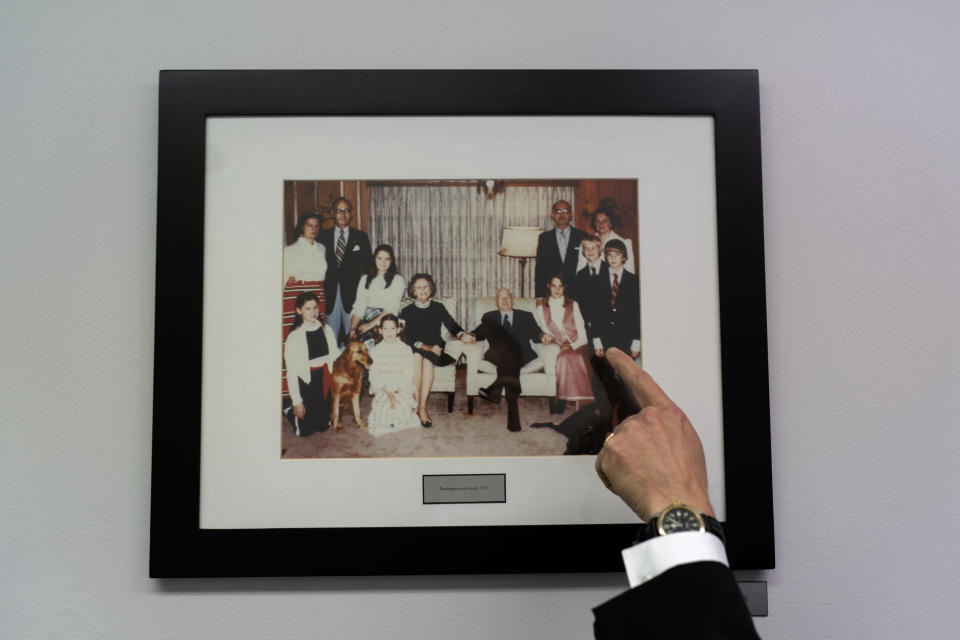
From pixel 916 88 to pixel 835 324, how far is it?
1.02 ft

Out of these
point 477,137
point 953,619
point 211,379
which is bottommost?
point 953,619

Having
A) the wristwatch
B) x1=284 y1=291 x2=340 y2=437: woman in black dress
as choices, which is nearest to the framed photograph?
x1=284 y1=291 x2=340 y2=437: woman in black dress

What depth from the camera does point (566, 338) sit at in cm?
73

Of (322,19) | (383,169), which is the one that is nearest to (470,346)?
(383,169)

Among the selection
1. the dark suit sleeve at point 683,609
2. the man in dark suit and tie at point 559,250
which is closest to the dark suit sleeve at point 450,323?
the man in dark suit and tie at point 559,250

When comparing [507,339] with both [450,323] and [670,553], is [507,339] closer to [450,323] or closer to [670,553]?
[450,323]

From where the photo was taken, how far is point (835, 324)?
2.49 ft

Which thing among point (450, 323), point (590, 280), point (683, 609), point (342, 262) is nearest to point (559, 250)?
point (590, 280)

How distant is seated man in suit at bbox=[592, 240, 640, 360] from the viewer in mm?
734

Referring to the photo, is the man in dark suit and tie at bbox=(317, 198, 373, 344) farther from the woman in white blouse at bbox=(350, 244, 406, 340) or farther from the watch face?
the watch face

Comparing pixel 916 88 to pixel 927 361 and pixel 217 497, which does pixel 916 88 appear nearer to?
pixel 927 361

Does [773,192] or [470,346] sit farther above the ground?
[773,192]

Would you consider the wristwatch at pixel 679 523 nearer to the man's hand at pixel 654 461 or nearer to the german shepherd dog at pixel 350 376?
the man's hand at pixel 654 461

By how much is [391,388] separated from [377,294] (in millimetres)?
110
